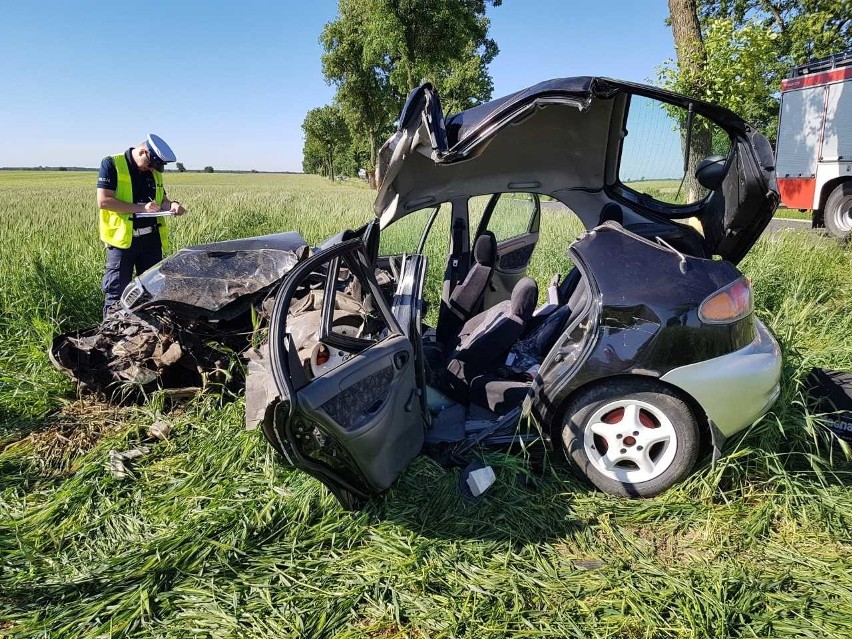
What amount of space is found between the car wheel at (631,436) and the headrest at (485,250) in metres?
1.44

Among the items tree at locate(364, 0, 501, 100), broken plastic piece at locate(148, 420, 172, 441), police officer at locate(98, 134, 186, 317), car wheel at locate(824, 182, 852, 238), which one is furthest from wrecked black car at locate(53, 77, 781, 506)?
tree at locate(364, 0, 501, 100)

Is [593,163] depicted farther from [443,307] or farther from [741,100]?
[741,100]

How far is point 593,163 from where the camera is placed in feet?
11.8

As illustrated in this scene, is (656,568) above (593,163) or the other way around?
the other way around

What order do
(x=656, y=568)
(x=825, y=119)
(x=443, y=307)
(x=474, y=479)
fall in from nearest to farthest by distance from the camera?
1. (x=656, y=568)
2. (x=474, y=479)
3. (x=443, y=307)
4. (x=825, y=119)

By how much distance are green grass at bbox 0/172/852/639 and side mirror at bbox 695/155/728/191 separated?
1.20m

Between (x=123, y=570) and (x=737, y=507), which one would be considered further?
(x=737, y=507)

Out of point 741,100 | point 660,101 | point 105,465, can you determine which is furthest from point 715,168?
point 741,100

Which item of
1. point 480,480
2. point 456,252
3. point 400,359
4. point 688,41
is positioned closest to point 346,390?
point 400,359

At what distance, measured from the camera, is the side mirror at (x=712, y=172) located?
10.5 feet

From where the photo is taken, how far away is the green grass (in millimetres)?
2137

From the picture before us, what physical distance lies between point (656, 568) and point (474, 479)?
2.91 ft

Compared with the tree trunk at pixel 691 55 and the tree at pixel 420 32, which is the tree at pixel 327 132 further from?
the tree trunk at pixel 691 55

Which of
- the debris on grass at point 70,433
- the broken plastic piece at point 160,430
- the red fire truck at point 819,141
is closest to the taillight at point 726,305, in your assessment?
the broken plastic piece at point 160,430
